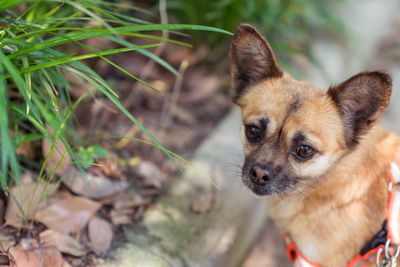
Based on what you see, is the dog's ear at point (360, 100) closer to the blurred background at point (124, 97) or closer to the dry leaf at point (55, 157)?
the blurred background at point (124, 97)

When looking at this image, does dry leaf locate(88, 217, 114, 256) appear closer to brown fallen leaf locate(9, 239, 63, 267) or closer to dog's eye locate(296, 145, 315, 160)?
brown fallen leaf locate(9, 239, 63, 267)

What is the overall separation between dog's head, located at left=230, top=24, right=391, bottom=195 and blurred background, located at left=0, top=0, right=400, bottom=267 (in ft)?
1.83

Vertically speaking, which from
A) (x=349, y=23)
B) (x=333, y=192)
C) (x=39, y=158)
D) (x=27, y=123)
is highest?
(x=349, y=23)

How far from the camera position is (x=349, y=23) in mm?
6000

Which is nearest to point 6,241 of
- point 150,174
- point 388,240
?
point 150,174

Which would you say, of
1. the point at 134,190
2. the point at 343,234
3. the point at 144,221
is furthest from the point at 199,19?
the point at 343,234

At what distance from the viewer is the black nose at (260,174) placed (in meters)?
2.37

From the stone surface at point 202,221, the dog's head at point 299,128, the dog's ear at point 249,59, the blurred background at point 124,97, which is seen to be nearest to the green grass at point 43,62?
the blurred background at point 124,97

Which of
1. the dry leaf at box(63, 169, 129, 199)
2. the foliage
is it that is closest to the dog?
the dry leaf at box(63, 169, 129, 199)

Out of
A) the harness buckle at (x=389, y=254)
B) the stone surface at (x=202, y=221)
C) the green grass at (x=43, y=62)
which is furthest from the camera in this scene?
the stone surface at (x=202, y=221)

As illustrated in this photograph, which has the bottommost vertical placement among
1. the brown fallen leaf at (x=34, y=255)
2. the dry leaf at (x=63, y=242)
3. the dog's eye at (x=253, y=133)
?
the dry leaf at (x=63, y=242)

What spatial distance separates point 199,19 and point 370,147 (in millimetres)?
2640

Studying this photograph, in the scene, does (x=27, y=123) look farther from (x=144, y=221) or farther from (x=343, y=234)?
(x=343, y=234)

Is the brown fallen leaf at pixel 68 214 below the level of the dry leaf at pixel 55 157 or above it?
below
